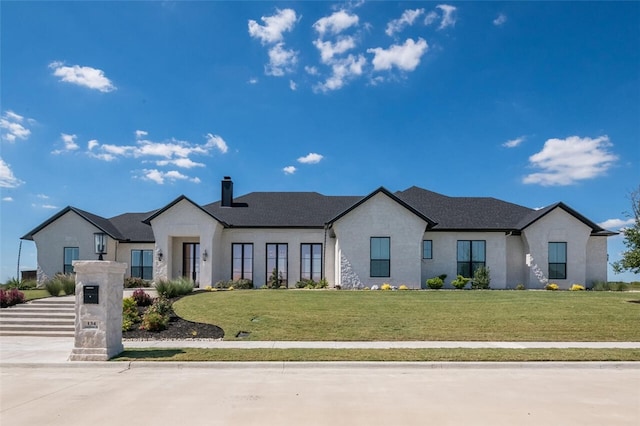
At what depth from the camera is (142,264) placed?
29875mm

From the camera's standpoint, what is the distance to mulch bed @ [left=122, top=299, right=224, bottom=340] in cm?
1420

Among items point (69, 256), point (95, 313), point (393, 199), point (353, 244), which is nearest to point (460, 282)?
point (393, 199)

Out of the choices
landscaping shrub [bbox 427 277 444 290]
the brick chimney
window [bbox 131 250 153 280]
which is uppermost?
the brick chimney

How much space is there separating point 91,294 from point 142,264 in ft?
64.4

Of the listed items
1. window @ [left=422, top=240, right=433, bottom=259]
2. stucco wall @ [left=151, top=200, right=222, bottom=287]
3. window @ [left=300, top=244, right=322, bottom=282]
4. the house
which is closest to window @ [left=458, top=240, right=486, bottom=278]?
the house

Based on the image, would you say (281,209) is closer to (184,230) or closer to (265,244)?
(265,244)

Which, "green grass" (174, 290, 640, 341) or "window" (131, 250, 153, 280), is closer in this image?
"green grass" (174, 290, 640, 341)

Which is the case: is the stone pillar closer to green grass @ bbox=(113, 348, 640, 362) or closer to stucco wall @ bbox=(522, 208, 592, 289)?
green grass @ bbox=(113, 348, 640, 362)

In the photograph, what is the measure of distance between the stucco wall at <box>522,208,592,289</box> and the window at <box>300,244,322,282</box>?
502 inches
